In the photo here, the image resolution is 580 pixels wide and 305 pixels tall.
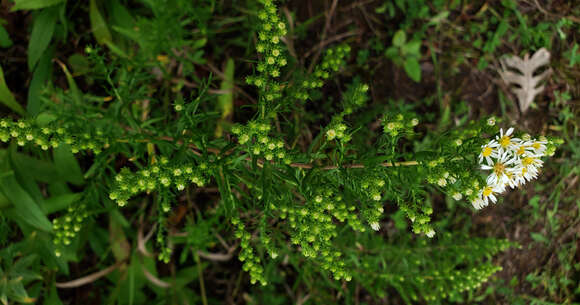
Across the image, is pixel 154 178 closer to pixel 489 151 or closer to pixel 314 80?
pixel 314 80

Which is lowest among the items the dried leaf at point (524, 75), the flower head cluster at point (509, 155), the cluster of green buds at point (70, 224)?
the cluster of green buds at point (70, 224)

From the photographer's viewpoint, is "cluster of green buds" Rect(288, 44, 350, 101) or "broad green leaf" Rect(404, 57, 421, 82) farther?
"broad green leaf" Rect(404, 57, 421, 82)

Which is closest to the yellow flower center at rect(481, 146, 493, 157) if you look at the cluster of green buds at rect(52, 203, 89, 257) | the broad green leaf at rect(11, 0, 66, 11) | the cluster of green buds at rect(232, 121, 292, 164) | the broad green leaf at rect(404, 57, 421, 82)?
the cluster of green buds at rect(232, 121, 292, 164)

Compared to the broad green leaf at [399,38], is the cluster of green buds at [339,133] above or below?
below

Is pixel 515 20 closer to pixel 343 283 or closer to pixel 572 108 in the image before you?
pixel 572 108

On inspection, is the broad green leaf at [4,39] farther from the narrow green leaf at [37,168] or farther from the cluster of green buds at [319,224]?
the cluster of green buds at [319,224]

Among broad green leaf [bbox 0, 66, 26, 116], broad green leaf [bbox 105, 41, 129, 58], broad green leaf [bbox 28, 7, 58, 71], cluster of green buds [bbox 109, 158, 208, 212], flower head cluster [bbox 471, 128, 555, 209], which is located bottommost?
broad green leaf [bbox 0, 66, 26, 116]

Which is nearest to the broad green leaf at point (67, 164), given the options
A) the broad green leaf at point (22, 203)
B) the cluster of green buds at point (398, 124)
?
the broad green leaf at point (22, 203)

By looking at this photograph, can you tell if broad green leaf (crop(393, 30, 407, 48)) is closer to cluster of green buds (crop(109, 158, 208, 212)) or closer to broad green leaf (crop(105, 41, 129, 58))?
broad green leaf (crop(105, 41, 129, 58))
